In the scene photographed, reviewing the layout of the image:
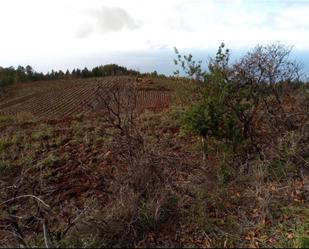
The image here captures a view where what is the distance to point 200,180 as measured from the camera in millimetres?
6441

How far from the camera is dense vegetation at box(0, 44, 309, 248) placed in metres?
4.57

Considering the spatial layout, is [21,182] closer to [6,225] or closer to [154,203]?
[6,225]

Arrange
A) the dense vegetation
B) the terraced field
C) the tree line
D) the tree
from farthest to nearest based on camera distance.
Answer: the tree line
the terraced field
the tree
the dense vegetation

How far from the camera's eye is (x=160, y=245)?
14.5 feet

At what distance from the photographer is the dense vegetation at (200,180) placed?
15.0 ft

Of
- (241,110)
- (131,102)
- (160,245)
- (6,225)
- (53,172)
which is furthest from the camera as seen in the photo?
(53,172)

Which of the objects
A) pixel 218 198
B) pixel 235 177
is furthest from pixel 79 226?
pixel 235 177

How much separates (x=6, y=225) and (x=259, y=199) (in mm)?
2722

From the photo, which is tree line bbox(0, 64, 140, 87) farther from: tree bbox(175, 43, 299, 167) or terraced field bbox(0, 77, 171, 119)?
tree bbox(175, 43, 299, 167)

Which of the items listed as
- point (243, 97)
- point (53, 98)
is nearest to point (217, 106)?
point (243, 97)

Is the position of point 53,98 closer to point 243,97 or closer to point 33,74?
point 33,74

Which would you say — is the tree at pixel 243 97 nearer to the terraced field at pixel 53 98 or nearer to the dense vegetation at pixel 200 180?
the dense vegetation at pixel 200 180

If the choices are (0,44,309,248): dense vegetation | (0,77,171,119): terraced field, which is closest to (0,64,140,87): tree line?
(0,77,171,119): terraced field

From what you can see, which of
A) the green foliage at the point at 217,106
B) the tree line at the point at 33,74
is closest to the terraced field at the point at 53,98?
the tree line at the point at 33,74
